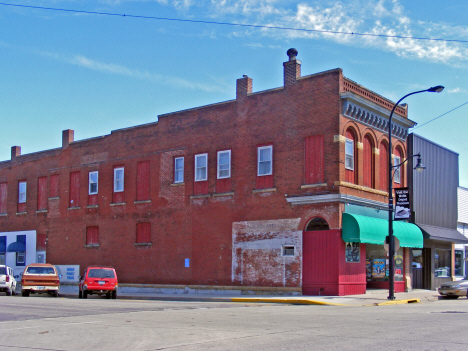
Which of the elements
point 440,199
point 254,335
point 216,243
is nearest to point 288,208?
point 216,243

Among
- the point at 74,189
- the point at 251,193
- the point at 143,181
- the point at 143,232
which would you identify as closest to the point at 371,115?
the point at 251,193

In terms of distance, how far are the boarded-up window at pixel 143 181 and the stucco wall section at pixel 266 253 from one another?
7.55 m

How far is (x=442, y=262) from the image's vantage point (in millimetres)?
36375

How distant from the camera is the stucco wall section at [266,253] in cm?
2802

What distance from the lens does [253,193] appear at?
30.2 meters

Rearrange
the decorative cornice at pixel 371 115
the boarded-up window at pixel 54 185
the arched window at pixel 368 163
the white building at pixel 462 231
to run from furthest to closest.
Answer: the boarded-up window at pixel 54 185, the white building at pixel 462 231, the arched window at pixel 368 163, the decorative cornice at pixel 371 115

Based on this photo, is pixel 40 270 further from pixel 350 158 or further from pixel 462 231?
pixel 462 231

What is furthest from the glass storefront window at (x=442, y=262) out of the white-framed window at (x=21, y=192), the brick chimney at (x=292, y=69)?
the white-framed window at (x=21, y=192)

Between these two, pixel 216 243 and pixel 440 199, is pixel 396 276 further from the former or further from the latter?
pixel 216 243

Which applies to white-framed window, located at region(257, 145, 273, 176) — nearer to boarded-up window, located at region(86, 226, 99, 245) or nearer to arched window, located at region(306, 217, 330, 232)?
arched window, located at region(306, 217, 330, 232)

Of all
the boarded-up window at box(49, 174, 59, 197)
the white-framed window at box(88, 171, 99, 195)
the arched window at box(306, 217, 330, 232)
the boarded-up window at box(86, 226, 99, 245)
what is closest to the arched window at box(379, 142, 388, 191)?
the arched window at box(306, 217, 330, 232)

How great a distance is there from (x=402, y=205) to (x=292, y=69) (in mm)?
9168

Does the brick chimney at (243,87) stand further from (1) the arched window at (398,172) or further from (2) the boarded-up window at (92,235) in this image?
(2) the boarded-up window at (92,235)

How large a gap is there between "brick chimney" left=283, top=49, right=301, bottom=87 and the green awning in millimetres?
7766
